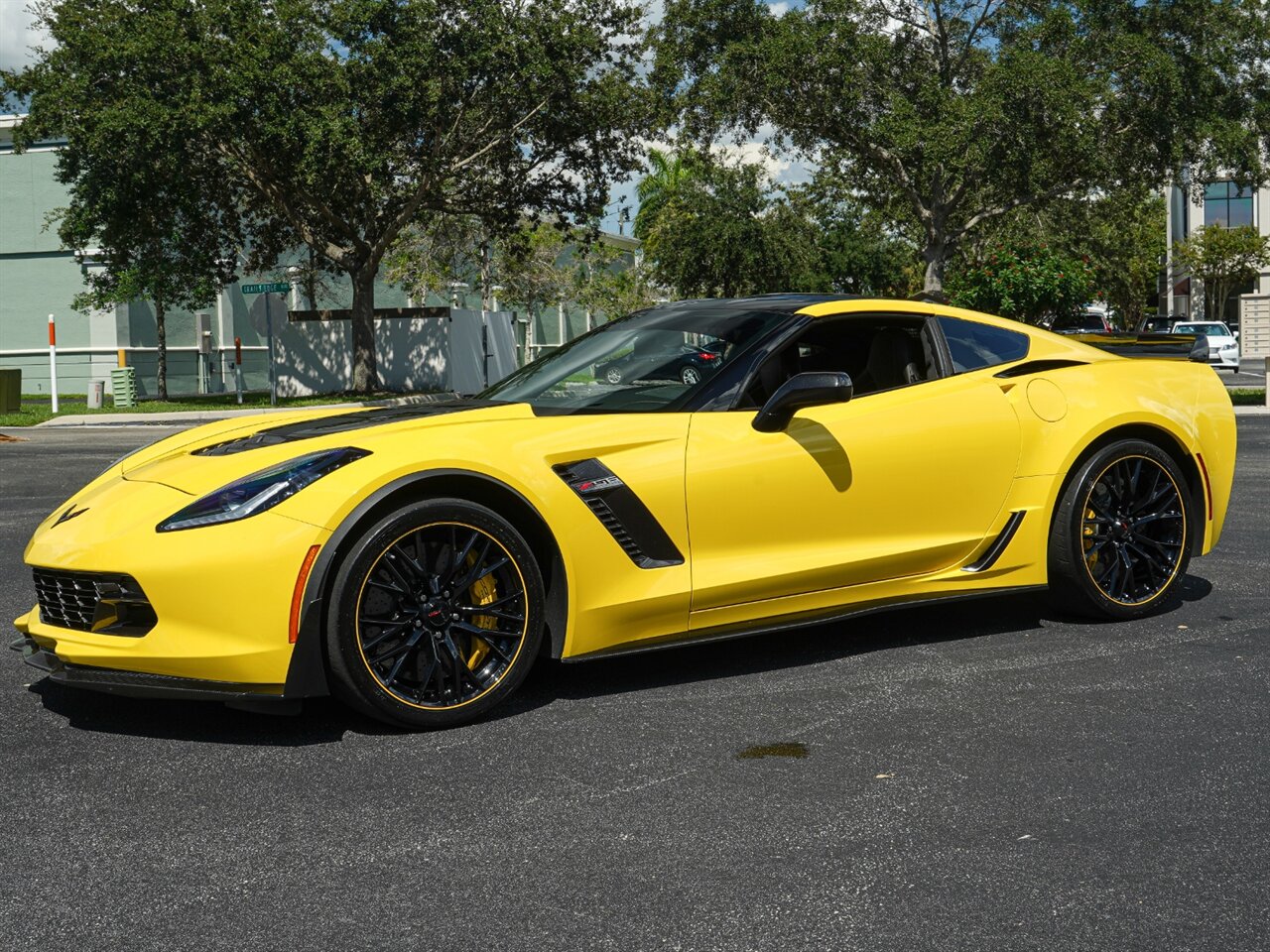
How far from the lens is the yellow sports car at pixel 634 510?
169 inches

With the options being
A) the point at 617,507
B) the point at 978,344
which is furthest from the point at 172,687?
the point at 978,344

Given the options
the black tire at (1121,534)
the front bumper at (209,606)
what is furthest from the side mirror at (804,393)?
the front bumper at (209,606)

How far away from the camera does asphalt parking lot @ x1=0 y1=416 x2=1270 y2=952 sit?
3.03 m

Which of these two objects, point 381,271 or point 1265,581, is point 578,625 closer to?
point 1265,581

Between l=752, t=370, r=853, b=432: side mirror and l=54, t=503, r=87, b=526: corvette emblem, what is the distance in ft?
7.71

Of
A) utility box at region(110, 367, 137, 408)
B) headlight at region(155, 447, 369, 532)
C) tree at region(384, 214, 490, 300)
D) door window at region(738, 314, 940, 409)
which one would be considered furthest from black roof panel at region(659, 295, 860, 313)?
tree at region(384, 214, 490, 300)

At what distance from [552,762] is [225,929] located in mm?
1354

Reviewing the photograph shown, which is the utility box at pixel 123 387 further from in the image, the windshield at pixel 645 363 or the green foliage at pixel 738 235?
the windshield at pixel 645 363

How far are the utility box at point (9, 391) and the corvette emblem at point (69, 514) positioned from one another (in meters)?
25.6

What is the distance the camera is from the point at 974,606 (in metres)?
6.61

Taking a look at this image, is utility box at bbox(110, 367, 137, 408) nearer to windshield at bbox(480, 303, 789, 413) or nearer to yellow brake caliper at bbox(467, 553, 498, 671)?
windshield at bbox(480, 303, 789, 413)

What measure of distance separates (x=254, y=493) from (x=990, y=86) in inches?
1123

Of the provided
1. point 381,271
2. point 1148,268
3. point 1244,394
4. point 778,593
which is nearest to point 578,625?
point 778,593

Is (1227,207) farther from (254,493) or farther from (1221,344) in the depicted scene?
(254,493)
